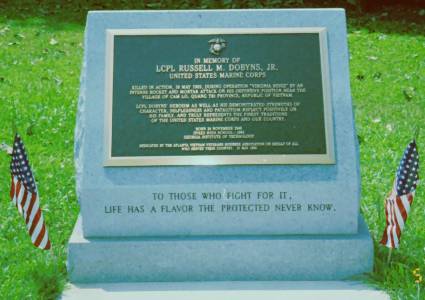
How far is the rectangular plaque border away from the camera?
5188 millimetres

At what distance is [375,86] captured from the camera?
8.97m

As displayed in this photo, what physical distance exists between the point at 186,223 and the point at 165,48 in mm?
1134

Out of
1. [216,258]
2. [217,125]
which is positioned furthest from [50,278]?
[217,125]

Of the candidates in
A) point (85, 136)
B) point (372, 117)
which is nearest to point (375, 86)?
point (372, 117)

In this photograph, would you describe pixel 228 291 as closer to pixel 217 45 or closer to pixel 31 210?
pixel 31 210

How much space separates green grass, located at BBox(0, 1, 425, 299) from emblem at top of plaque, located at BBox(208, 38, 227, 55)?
1.60m

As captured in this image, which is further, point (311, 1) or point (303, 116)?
point (311, 1)

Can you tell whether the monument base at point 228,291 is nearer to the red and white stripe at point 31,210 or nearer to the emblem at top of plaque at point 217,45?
the red and white stripe at point 31,210

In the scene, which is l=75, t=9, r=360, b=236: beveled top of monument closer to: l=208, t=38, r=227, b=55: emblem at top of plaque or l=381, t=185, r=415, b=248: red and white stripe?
l=208, t=38, r=227, b=55: emblem at top of plaque

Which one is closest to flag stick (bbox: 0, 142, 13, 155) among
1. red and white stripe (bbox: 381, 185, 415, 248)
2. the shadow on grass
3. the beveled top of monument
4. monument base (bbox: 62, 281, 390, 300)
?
the beveled top of monument

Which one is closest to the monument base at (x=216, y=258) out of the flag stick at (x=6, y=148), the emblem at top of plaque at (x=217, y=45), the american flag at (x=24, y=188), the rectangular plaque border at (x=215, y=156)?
the american flag at (x=24, y=188)

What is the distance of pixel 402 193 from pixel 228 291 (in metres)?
1.22

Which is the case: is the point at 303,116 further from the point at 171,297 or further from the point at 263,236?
the point at 171,297

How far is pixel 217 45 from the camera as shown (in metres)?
5.38
